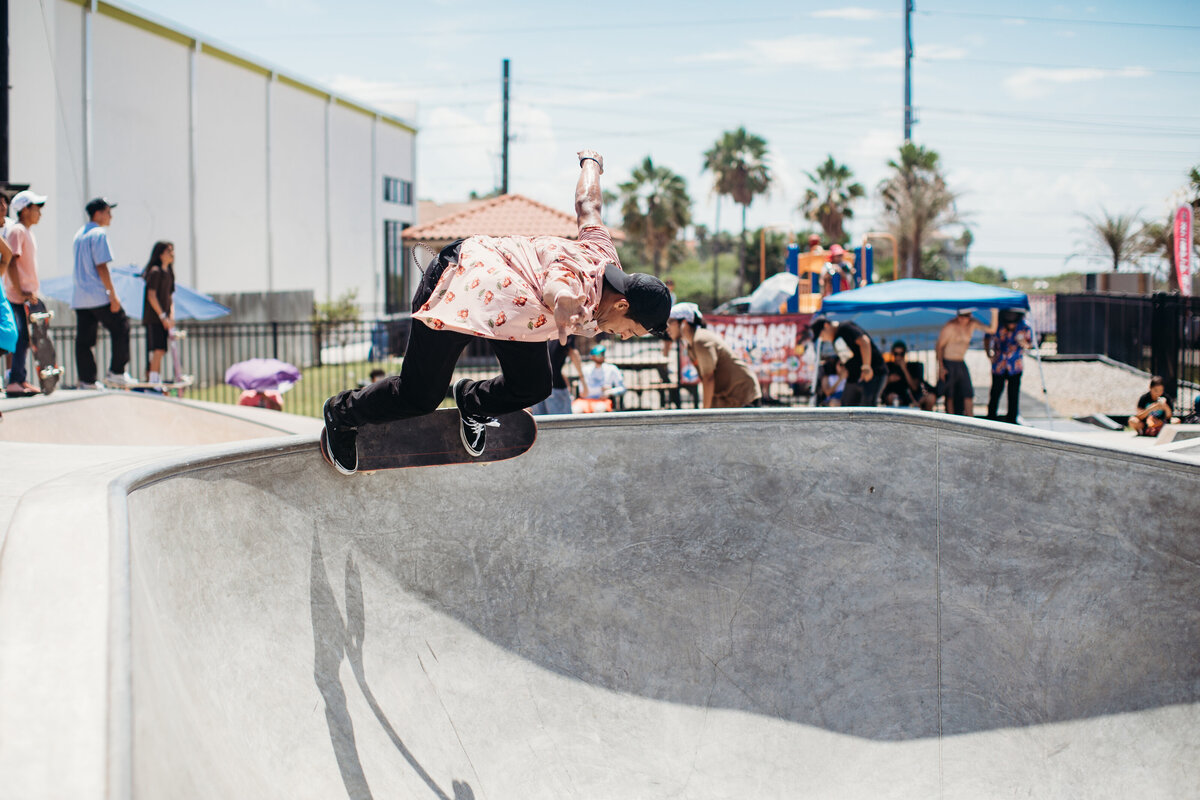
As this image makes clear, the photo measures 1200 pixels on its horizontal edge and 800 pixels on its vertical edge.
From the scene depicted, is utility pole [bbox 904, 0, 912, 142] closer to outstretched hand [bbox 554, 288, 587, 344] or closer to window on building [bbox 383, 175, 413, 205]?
window on building [bbox 383, 175, 413, 205]

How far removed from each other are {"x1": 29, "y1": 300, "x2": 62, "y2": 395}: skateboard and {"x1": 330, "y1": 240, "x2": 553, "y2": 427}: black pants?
16.8ft

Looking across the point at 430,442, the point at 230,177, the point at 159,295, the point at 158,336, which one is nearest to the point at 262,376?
the point at 158,336

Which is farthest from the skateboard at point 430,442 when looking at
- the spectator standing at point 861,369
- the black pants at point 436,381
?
the spectator standing at point 861,369

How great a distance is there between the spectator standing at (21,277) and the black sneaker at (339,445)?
4519 millimetres

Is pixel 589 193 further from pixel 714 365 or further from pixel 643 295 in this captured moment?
pixel 714 365

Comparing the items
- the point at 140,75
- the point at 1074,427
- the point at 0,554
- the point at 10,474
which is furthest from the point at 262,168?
the point at 0,554

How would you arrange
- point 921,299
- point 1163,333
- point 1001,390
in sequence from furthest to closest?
1. point 1163,333
2. point 1001,390
3. point 921,299

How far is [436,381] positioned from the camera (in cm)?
341

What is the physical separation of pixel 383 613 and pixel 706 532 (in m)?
1.42

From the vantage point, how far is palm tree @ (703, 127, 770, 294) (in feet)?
179

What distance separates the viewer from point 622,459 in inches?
167

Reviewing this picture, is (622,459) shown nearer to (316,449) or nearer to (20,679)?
(316,449)

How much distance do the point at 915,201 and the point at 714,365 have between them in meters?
35.4

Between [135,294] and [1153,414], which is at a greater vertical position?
[135,294]
